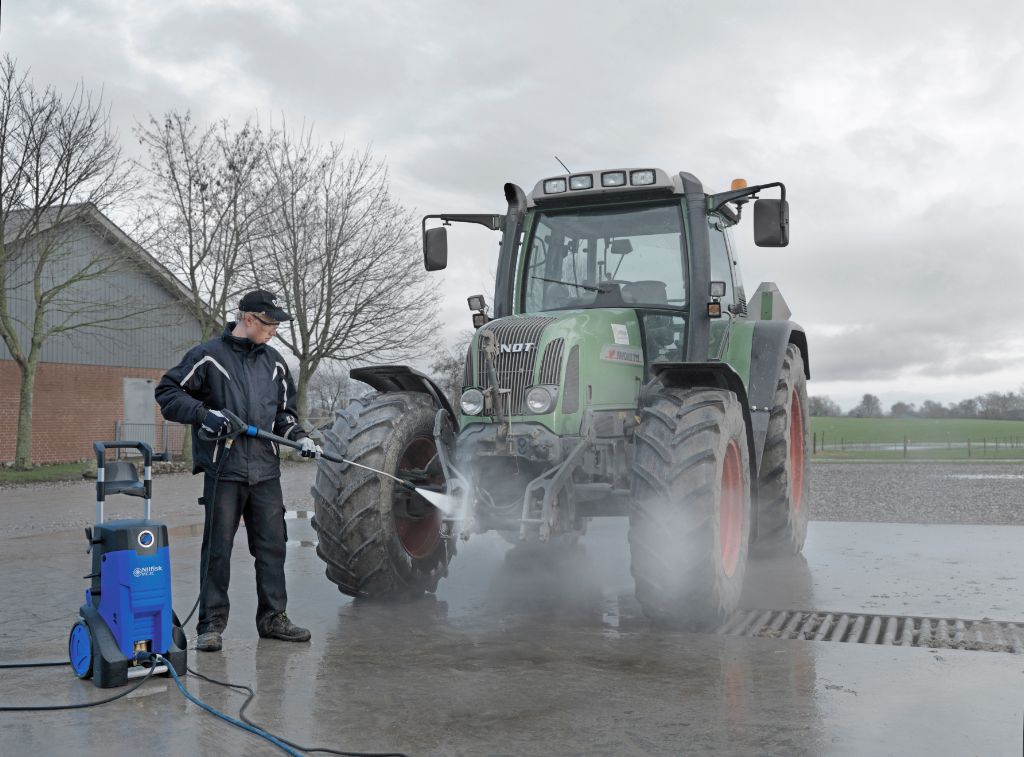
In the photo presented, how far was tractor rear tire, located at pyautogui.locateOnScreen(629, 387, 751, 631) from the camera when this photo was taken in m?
5.55

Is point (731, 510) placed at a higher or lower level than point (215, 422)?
lower

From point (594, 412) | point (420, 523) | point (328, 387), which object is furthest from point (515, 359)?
point (328, 387)

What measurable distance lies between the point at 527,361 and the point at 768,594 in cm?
237

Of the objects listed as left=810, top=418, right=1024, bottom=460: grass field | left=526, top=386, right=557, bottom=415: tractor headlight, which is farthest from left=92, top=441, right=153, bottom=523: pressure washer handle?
left=810, top=418, right=1024, bottom=460: grass field

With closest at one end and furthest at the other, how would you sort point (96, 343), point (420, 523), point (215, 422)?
point (215, 422) < point (420, 523) < point (96, 343)

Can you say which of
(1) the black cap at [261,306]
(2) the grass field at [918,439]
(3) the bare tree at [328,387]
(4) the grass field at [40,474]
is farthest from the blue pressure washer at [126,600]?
(3) the bare tree at [328,387]

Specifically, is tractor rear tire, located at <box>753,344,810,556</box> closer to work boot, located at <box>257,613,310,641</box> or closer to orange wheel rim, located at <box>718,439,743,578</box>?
orange wheel rim, located at <box>718,439,743,578</box>

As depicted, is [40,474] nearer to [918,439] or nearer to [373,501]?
[373,501]

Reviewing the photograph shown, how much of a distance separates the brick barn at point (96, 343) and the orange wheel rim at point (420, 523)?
1864cm

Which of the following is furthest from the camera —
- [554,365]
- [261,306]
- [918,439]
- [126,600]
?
[918,439]

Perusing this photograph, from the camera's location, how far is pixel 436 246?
743 cm

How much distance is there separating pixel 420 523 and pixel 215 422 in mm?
2053

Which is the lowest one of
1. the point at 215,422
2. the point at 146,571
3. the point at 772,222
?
the point at 146,571

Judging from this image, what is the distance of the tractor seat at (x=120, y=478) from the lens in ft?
15.9
